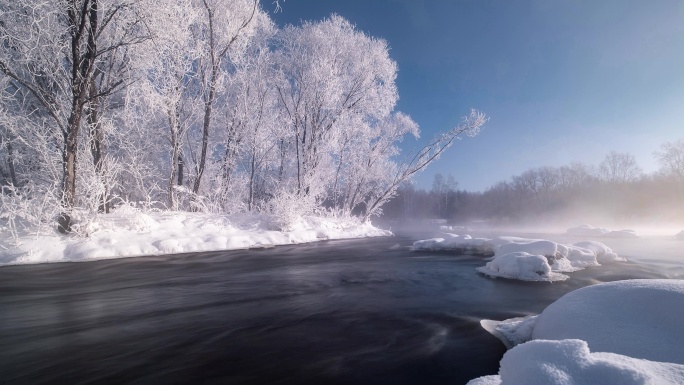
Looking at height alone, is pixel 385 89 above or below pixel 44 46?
above

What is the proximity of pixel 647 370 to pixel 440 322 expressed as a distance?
2.77 metres

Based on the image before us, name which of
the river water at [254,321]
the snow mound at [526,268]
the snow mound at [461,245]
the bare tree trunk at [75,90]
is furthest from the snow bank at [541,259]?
the bare tree trunk at [75,90]

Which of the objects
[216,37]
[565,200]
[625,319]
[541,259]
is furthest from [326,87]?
[565,200]

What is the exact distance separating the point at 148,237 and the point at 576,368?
1095 centimetres

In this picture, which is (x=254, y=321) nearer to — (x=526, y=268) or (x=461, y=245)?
(x=526, y=268)

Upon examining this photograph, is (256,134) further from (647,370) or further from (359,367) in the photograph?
(647,370)

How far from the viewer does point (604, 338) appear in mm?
2541

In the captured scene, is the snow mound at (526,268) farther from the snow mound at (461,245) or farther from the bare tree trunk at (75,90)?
the bare tree trunk at (75,90)

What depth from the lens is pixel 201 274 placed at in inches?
287

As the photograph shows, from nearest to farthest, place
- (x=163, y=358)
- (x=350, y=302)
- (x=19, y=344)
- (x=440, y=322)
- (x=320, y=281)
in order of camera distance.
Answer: (x=163, y=358)
(x=19, y=344)
(x=440, y=322)
(x=350, y=302)
(x=320, y=281)

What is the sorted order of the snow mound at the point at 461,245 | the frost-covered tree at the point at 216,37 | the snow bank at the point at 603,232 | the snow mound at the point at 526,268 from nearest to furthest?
the snow mound at the point at 526,268, the snow mound at the point at 461,245, the frost-covered tree at the point at 216,37, the snow bank at the point at 603,232

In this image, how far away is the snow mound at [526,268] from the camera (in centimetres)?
675

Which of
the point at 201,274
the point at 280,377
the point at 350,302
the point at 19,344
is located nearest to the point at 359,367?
the point at 280,377

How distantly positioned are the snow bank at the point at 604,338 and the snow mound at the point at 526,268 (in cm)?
327
